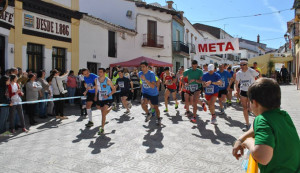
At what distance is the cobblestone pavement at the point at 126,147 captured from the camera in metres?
4.23

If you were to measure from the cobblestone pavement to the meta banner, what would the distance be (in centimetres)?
843

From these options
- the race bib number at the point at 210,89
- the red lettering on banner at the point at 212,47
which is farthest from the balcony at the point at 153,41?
the race bib number at the point at 210,89

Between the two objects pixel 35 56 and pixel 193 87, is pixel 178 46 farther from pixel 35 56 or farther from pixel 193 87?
pixel 193 87

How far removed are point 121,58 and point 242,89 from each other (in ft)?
47.9

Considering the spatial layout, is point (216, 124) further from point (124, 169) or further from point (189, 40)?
point (189, 40)

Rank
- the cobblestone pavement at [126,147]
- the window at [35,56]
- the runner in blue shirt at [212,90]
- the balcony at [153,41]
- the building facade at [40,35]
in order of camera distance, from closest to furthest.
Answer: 1. the cobblestone pavement at [126,147]
2. the runner in blue shirt at [212,90]
3. the building facade at [40,35]
4. the window at [35,56]
5. the balcony at [153,41]

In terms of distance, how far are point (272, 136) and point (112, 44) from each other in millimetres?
18578

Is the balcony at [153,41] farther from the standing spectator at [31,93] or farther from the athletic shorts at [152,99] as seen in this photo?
the athletic shorts at [152,99]

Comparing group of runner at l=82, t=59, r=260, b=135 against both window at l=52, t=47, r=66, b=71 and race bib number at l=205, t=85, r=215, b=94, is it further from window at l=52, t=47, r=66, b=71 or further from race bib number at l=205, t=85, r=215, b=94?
window at l=52, t=47, r=66, b=71

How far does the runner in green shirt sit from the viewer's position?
165 centimetres

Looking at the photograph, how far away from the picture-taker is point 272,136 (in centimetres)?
164

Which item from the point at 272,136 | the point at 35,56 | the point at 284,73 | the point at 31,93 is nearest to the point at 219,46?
the point at 35,56

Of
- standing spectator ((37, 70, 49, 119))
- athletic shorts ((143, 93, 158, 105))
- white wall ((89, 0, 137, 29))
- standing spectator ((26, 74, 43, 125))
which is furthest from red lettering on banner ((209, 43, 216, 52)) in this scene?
standing spectator ((26, 74, 43, 125))

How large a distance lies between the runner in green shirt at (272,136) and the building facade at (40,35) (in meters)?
10.6
